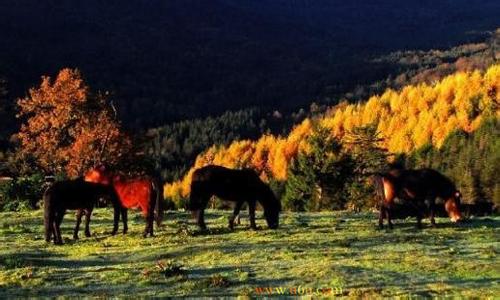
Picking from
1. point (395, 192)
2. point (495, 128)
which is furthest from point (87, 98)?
point (495, 128)

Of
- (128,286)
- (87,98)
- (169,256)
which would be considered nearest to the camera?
(128,286)

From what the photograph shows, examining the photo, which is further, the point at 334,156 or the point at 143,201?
the point at 334,156

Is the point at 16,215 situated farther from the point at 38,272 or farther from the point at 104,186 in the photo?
the point at 38,272

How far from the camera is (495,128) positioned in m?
159

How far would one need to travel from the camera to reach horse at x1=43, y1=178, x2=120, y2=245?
21.5 m

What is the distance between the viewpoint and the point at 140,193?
22797 millimetres

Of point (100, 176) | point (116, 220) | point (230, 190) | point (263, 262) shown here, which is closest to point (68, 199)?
point (116, 220)

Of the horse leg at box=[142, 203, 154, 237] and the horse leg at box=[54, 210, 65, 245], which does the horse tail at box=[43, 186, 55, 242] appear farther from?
the horse leg at box=[142, 203, 154, 237]

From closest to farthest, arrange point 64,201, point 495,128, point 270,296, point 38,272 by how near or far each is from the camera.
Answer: point 270,296 < point 38,272 < point 64,201 < point 495,128

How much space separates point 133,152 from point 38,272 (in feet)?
133

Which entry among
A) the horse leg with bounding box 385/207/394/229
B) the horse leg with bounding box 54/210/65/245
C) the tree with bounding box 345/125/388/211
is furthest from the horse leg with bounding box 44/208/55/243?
the tree with bounding box 345/125/388/211

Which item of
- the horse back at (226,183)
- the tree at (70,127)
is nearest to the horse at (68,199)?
the horse back at (226,183)

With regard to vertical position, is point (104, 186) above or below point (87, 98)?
below

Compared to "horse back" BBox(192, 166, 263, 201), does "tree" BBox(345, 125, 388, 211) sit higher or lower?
higher
